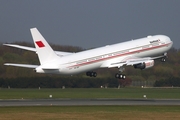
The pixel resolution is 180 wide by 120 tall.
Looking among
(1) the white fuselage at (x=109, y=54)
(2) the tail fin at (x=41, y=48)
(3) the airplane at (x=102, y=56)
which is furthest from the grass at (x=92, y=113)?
(2) the tail fin at (x=41, y=48)

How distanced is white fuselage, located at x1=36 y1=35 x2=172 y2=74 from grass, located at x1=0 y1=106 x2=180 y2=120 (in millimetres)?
14625

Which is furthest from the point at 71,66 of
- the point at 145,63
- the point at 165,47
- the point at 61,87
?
the point at 61,87

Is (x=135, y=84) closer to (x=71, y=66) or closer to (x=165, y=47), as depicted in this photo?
(x=165, y=47)

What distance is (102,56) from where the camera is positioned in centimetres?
7850

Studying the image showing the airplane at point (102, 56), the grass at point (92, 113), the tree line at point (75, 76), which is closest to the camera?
the grass at point (92, 113)

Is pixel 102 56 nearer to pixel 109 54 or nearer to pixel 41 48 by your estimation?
pixel 109 54

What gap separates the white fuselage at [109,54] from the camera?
250 ft

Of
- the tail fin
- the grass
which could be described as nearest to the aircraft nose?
the tail fin

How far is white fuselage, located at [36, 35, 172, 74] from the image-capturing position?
76312mm

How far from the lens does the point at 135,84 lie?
373 ft

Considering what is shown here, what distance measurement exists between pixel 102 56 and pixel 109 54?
1.21 meters

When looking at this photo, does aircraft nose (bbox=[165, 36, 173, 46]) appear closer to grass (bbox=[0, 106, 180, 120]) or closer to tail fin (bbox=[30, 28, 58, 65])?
tail fin (bbox=[30, 28, 58, 65])

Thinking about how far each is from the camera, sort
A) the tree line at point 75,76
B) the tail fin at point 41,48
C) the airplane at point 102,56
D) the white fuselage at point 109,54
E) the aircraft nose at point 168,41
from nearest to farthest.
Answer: the tail fin at point 41,48 → the airplane at point 102,56 → the white fuselage at point 109,54 → the aircraft nose at point 168,41 → the tree line at point 75,76

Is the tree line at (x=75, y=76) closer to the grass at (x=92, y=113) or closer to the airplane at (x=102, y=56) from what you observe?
the airplane at (x=102, y=56)
